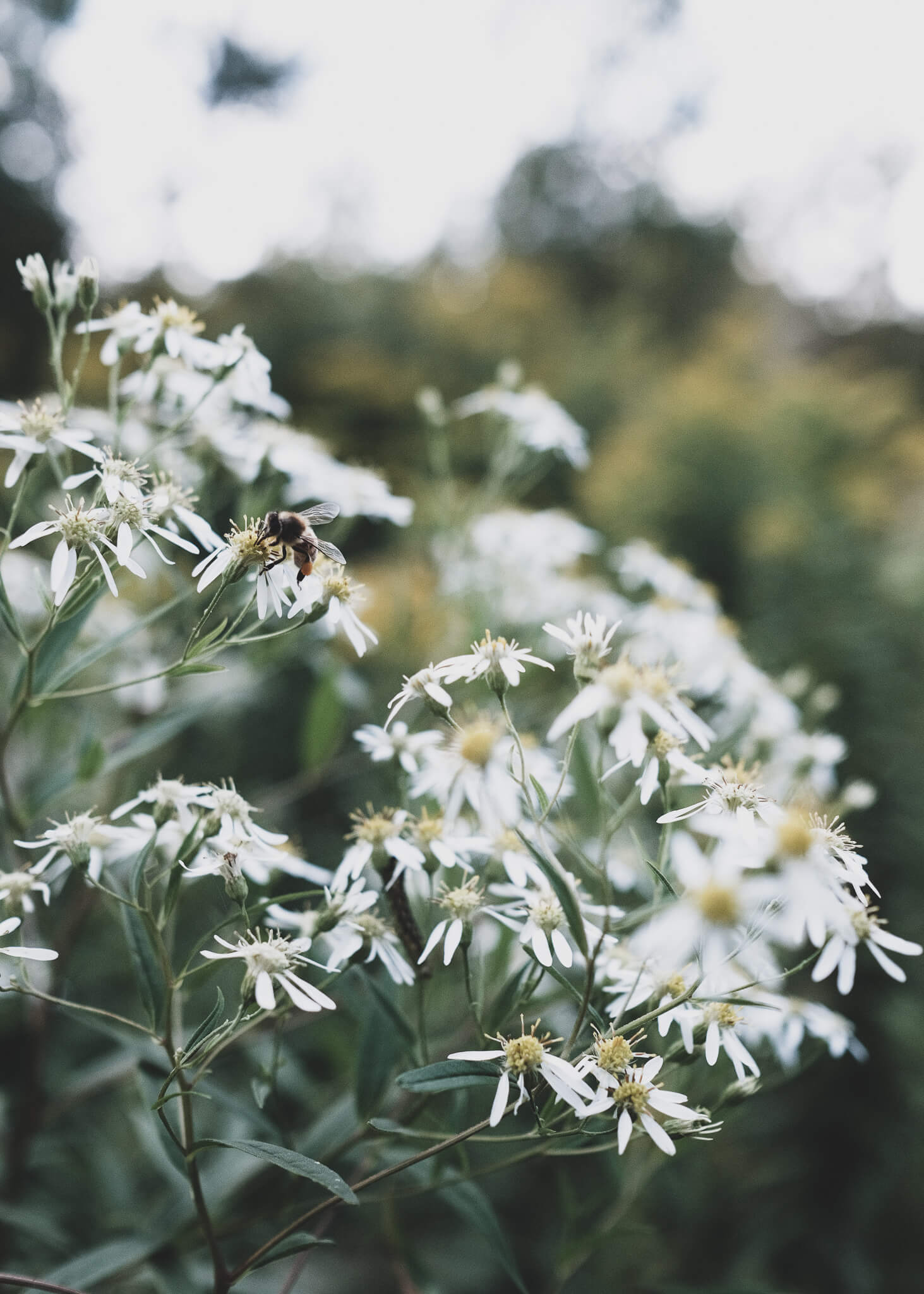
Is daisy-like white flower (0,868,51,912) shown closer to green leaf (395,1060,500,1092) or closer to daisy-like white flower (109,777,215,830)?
daisy-like white flower (109,777,215,830)

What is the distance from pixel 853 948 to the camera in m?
0.71

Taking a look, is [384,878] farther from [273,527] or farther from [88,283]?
[88,283]

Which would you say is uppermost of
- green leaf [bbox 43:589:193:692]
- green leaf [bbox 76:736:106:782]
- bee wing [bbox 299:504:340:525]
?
bee wing [bbox 299:504:340:525]

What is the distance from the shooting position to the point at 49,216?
7125 millimetres

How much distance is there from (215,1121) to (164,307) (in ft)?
3.61

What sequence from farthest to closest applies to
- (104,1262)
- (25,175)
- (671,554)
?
1. (25,175)
2. (671,554)
3. (104,1262)

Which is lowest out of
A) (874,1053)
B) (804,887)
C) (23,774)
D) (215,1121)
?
(874,1053)

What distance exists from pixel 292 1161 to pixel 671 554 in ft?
8.86

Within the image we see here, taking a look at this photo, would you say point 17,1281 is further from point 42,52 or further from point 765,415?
point 42,52

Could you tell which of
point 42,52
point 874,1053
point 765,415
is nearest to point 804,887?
point 874,1053

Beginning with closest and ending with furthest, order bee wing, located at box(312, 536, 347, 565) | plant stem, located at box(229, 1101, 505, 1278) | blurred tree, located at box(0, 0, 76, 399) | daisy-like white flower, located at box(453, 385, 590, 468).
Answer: plant stem, located at box(229, 1101, 505, 1278)
bee wing, located at box(312, 536, 347, 565)
daisy-like white flower, located at box(453, 385, 590, 468)
blurred tree, located at box(0, 0, 76, 399)

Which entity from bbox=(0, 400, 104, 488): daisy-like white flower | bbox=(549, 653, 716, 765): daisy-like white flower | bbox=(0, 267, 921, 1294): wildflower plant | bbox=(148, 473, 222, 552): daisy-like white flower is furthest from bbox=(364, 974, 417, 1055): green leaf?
bbox=(0, 400, 104, 488): daisy-like white flower

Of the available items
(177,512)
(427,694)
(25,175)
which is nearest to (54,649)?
(177,512)

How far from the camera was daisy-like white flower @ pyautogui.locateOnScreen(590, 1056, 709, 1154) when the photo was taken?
2.02 ft
